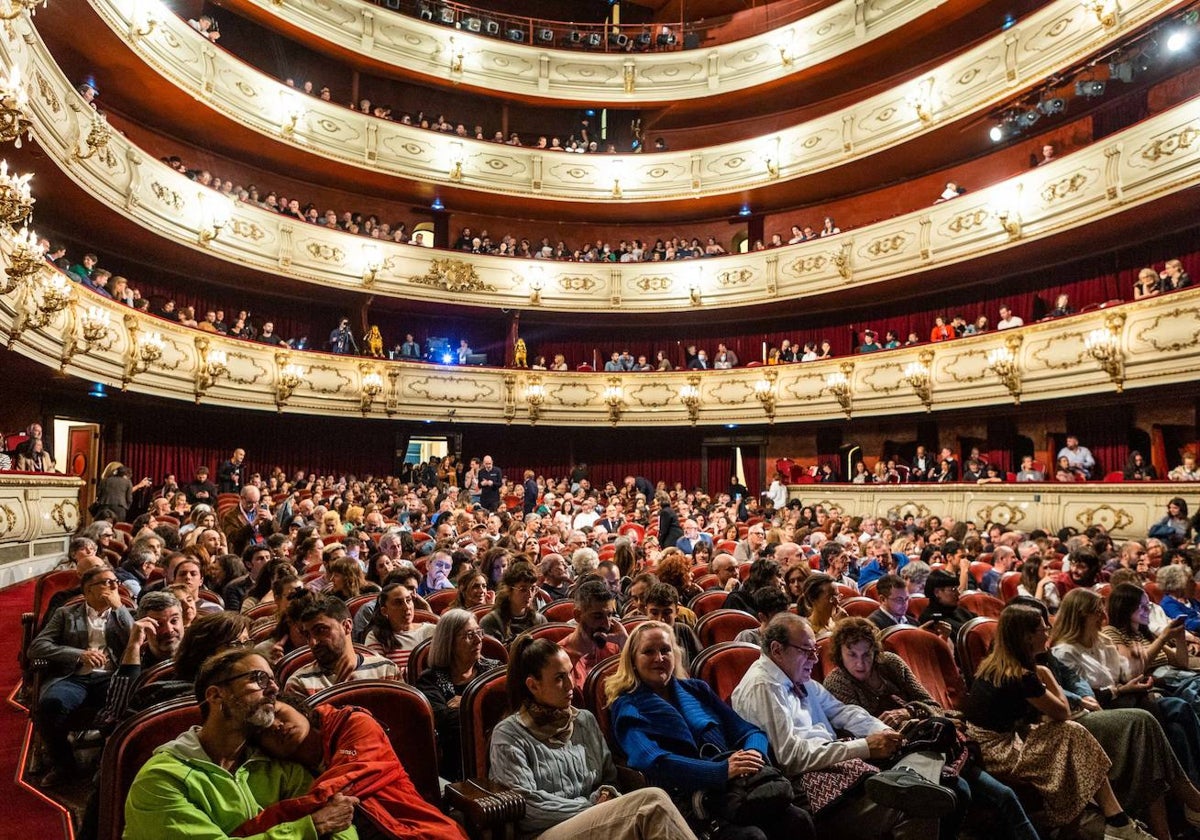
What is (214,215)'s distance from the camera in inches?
465

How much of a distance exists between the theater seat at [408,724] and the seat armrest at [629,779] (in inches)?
22.8

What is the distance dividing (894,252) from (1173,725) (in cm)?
1103

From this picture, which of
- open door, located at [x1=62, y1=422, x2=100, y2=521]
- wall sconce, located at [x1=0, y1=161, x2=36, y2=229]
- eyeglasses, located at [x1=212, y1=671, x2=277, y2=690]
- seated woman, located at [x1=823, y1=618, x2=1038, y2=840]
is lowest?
seated woman, located at [x1=823, y1=618, x2=1038, y2=840]

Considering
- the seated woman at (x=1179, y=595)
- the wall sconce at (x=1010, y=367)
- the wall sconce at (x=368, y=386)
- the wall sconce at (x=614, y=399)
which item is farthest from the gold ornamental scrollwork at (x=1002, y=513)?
the wall sconce at (x=368, y=386)

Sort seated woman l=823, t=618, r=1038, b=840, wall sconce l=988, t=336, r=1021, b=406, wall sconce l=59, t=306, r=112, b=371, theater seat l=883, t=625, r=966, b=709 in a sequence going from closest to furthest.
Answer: seated woman l=823, t=618, r=1038, b=840 → theater seat l=883, t=625, r=966, b=709 → wall sconce l=59, t=306, r=112, b=371 → wall sconce l=988, t=336, r=1021, b=406

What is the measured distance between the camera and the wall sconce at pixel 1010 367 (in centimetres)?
1111

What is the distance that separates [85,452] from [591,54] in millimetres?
12219

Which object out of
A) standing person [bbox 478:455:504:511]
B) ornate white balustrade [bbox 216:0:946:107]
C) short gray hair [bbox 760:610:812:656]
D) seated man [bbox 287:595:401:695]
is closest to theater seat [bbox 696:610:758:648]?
short gray hair [bbox 760:610:812:656]

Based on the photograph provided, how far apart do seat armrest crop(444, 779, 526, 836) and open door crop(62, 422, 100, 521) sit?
11.3 metres

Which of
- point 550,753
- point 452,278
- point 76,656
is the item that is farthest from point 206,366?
point 550,753

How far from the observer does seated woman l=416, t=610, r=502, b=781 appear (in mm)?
2801

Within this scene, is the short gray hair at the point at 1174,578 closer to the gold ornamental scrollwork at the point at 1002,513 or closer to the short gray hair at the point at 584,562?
the short gray hair at the point at 584,562

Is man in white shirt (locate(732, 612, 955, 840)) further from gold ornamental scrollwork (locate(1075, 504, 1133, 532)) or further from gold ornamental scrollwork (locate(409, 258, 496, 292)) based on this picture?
gold ornamental scrollwork (locate(409, 258, 496, 292))

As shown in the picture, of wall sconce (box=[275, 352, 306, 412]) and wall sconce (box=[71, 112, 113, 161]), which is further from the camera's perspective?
wall sconce (box=[275, 352, 306, 412])
